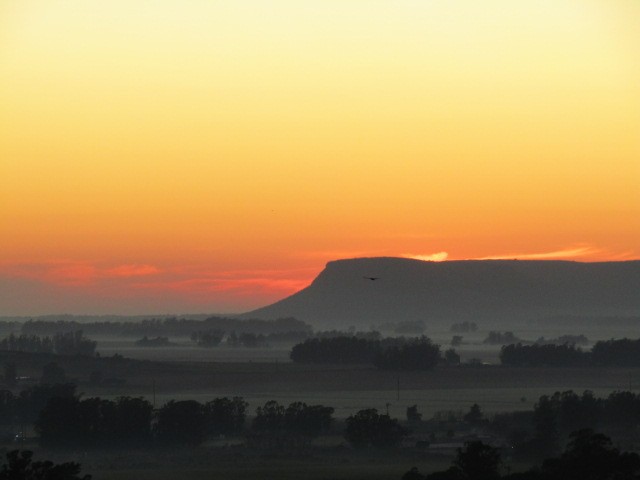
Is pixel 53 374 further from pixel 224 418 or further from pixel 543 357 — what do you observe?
pixel 543 357

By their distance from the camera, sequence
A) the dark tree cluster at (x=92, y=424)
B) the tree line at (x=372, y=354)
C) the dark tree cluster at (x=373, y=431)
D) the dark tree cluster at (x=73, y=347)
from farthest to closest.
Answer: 1. the dark tree cluster at (x=73, y=347)
2. the tree line at (x=372, y=354)
3. the dark tree cluster at (x=92, y=424)
4. the dark tree cluster at (x=373, y=431)

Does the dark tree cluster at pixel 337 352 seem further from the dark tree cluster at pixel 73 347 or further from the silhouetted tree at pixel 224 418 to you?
the silhouetted tree at pixel 224 418

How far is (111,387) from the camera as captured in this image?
366ft

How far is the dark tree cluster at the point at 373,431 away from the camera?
68.1 metres

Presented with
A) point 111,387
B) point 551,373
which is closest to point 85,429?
point 111,387

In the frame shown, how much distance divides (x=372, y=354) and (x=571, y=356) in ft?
69.4

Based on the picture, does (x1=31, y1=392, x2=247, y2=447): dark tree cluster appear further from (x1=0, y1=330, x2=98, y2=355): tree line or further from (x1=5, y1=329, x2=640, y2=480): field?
(x1=0, y1=330, x2=98, y2=355): tree line

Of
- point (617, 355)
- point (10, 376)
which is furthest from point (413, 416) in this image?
point (617, 355)

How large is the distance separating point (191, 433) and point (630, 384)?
50.3 metres

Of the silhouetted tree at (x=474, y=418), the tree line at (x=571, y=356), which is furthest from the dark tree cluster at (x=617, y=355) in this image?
the silhouetted tree at (x=474, y=418)

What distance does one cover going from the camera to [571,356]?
5586 inches

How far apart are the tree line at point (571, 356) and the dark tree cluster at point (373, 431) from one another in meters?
70.6

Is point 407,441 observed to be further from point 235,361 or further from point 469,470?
point 235,361

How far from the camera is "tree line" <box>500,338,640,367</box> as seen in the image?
140 metres
